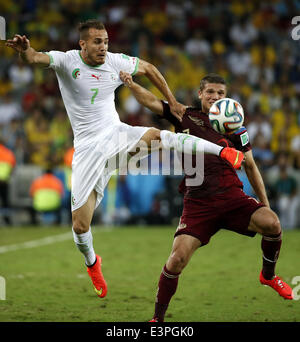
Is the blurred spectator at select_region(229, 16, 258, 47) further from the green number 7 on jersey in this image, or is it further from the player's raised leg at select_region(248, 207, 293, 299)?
the player's raised leg at select_region(248, 207, 293, 299)

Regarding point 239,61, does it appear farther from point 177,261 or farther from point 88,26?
point 177,261

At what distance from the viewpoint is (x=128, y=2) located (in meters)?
22.4

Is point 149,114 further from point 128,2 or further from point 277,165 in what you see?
point 128,2

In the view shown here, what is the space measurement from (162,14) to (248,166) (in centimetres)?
1513

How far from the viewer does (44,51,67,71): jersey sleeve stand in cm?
739

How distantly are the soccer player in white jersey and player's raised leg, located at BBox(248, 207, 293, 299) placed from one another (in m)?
1.48

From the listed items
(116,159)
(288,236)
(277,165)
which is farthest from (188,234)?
(277,165)

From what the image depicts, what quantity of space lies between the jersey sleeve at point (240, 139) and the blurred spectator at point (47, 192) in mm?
9847

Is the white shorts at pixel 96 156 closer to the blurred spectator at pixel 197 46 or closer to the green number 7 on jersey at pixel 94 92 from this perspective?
the green number 7 on jersey at pixel 94 92

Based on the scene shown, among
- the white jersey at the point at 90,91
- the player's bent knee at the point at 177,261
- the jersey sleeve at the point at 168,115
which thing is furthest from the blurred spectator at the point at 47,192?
the player's bent knee at the point at 177,261

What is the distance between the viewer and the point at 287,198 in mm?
16062

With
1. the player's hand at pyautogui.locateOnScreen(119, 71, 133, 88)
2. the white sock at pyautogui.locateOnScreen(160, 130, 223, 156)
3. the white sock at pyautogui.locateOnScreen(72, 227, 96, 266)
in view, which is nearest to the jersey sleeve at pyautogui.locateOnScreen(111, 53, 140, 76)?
the player's hand at pyautogui.locateOnScreen(119, 71, 133, 88)

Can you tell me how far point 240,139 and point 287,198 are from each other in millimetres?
9273

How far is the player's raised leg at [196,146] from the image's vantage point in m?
6.64
